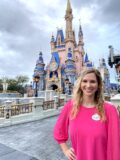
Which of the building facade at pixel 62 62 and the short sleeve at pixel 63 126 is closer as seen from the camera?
the short sleeve at pixel 63 126

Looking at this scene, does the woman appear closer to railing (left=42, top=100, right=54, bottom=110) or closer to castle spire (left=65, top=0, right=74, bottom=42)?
railing (left=42, top=100, right=54, bottom=110)

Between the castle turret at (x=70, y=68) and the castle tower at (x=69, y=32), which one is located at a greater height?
the castle tower at (x=69, y=32)

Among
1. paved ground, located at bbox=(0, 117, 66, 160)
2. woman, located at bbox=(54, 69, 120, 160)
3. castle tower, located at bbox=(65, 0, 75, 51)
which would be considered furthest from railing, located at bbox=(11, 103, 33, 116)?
castle tower, located at bbox=(65, 0, 75, 51)

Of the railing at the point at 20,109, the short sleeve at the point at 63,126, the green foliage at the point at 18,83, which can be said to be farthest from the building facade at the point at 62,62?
the short sleeve at the point at 63,126

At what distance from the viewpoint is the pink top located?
5.92 ft

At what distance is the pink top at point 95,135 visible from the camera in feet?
5.92

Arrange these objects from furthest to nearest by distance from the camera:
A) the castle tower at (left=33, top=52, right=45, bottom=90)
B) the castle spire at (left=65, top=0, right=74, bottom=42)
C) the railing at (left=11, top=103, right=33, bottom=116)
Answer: the castle spire at (left=65, top=0, right=74, bottom=42), the castle tower at (left=33, top=52, right=45, bottom=90), the railing at (left=11, top=103, right=33, bottom=116)

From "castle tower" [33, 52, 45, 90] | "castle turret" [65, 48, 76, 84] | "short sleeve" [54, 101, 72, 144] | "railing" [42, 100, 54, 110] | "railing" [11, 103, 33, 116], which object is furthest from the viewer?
"castle tower" [33, 52, 45, 90]

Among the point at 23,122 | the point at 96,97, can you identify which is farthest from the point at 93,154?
the point at 23,122

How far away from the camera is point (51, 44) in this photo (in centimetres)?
4922

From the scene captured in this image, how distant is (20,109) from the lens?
13180 millimetres

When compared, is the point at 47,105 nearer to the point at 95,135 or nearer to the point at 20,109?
the point at 20,109

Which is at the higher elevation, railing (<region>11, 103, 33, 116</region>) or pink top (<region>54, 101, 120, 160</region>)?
pink top (<region>54, 101, 120, 160</region>)

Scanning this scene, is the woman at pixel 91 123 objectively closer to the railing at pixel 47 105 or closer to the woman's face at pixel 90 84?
the woman's face at pixel 90 84
